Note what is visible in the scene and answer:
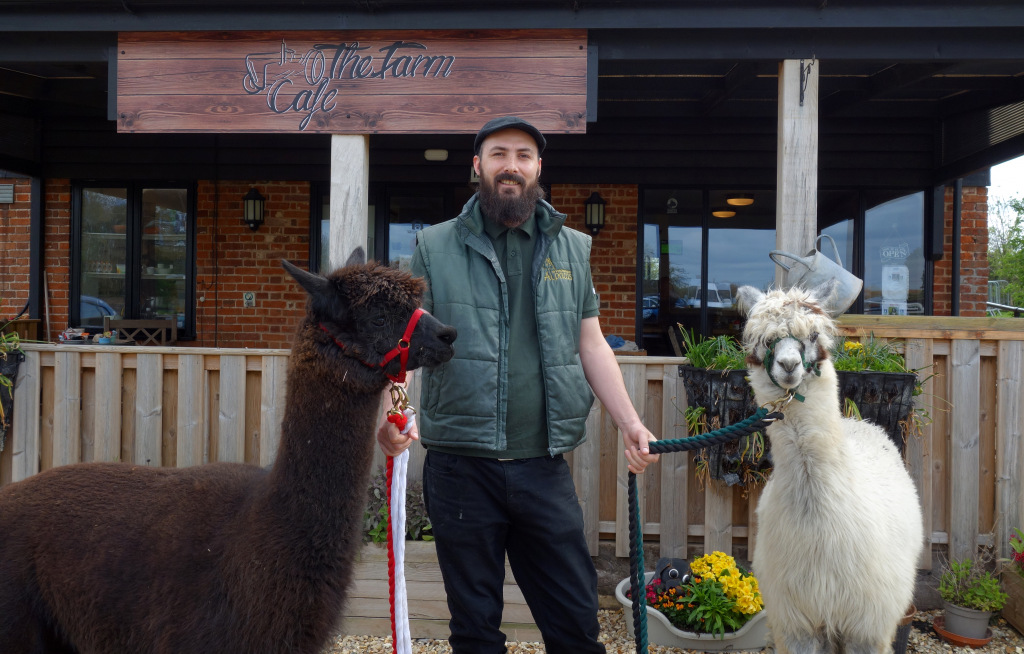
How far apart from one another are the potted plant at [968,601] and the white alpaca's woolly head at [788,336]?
2109mm

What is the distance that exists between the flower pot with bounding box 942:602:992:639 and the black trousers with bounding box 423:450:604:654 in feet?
8.67

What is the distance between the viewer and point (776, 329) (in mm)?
2877

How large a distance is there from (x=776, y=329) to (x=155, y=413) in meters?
3.97

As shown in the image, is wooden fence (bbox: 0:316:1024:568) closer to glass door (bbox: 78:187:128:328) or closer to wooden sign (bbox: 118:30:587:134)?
wooden sign (bbox: 118:30:587:134)

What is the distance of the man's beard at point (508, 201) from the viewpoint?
2.49 meters

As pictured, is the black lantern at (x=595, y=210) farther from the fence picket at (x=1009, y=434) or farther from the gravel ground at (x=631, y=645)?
the gravel ground at (x=631, y=645)

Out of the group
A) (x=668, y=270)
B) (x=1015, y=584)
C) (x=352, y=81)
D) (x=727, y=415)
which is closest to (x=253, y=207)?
(x=352, y=81)

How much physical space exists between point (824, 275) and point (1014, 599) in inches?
87.2

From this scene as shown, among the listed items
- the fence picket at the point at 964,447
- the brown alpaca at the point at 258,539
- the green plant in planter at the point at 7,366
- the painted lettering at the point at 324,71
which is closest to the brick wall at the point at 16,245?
the green plant in planter at the point at 7,366

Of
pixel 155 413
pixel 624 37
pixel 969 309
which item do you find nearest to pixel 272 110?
pixel 155 413

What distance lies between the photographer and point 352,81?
489 cm

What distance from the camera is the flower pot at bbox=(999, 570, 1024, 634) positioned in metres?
4.05

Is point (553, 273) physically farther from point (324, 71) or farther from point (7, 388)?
point (7, 388)

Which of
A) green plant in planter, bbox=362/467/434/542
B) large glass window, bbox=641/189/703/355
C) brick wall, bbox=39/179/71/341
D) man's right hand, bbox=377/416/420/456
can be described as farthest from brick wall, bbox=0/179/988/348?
man's right hand, bbox=377/416/420/456
